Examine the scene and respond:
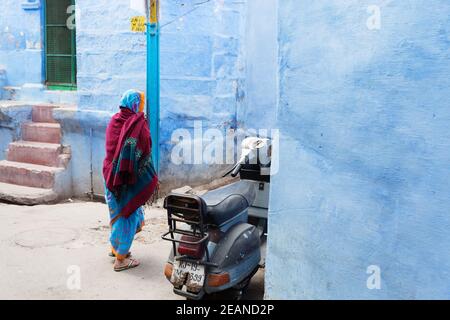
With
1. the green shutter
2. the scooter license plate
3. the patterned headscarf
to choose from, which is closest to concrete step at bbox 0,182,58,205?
the green shutter

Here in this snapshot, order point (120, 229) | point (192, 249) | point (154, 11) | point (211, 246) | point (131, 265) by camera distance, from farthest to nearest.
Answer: point (154, 11)
point (131, 265)
point (120, 229)
point (211, 246)
point (192, 249)

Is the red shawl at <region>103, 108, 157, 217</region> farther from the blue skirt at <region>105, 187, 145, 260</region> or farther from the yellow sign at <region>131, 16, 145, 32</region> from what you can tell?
the yellow sign at <region>131, 16, 145, 32</region>

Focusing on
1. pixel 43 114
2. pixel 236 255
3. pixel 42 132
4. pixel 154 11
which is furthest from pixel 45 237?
pixel 154 11

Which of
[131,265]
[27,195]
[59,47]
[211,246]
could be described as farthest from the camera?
[59,47]

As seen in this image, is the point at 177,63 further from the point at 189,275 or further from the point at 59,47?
the point at 189,275

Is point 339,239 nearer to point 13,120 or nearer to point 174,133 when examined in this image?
point 174,133

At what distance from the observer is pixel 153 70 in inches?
247

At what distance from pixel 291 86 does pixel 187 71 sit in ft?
11.2

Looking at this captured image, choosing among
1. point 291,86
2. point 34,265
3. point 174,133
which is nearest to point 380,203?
point 291,86

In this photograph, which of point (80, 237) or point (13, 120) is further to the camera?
point (13, 120)

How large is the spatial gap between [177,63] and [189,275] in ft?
A: 11.5

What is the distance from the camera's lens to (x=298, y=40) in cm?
311

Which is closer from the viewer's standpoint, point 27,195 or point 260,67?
point 27,195

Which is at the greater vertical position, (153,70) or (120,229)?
(153,70)
